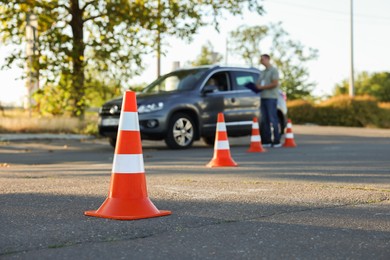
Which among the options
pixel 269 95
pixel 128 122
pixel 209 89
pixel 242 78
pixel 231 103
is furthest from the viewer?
pixel 242 78

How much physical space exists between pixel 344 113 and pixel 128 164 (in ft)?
109

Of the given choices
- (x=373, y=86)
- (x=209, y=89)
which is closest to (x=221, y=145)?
(x=209, y=89)

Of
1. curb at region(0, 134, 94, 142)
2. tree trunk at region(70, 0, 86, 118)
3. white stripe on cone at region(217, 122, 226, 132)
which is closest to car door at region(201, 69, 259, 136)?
curb at region(0, 134, 94, 142)

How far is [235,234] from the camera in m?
4.60

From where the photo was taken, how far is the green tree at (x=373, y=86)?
81.9 m

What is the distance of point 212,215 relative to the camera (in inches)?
211

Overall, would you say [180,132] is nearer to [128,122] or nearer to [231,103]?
[231,103]

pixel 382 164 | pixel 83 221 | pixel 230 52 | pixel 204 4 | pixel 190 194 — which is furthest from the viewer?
pixel 230 52

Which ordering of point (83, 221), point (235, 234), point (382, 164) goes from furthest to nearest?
point (382, 164) < point (83, 221) < point (235, 234)

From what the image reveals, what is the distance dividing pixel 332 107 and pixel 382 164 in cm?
2821

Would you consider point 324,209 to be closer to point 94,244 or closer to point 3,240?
point 94,244

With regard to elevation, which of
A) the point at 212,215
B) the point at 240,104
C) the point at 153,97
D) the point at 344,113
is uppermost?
the point at 153,97

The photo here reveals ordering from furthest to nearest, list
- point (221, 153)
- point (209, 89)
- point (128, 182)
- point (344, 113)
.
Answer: point (344, 113) < point (209, 89) < point (221, 153) < point (128, 182)

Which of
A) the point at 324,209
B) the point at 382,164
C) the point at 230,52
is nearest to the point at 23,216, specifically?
the point at 324,209
